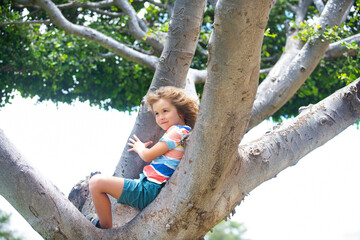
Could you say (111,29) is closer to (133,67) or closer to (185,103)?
(133,67)

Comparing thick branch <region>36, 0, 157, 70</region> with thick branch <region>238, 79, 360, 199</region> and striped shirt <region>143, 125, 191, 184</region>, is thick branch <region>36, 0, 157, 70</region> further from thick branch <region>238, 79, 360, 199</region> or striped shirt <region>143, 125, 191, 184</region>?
thick branch <region>238, 79, 360, 199</region>

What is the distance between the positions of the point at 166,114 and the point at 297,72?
7.13 ft

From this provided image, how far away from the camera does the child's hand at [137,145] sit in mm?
2771

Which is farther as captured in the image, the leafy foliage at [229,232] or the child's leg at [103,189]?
the leafy foliage at [229,232]

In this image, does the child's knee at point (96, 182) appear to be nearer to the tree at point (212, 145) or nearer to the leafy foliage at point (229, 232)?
the tree at point (212, 145)

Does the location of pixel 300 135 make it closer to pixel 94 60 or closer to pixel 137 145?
pixel 137 145

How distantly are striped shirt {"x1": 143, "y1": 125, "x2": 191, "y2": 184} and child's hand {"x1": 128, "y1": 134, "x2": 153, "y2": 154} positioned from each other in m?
0.23

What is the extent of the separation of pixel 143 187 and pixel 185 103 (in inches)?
26.8

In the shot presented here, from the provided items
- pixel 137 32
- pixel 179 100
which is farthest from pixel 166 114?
pixel 137 32

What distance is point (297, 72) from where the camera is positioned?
4328 mm

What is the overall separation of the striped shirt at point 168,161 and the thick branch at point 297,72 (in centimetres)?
204

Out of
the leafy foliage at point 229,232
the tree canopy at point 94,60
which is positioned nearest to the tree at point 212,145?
the tree canopy at point 94,60

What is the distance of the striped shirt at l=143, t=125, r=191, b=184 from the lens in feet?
8.27

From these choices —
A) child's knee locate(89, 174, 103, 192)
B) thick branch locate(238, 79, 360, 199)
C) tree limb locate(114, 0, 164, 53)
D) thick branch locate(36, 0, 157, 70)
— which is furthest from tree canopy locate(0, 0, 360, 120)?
child's knee locate(89, 174, 103, 192)
